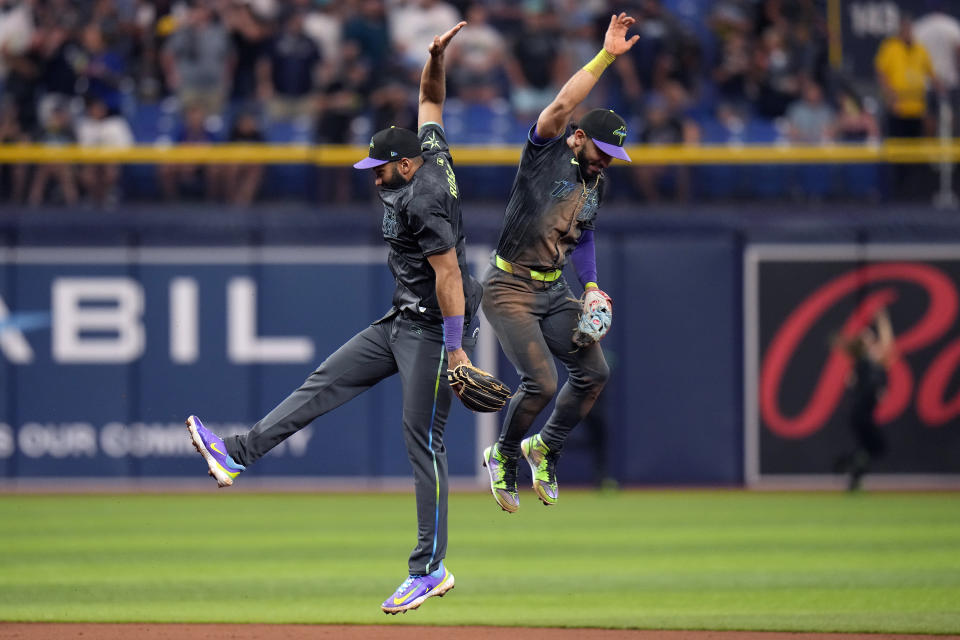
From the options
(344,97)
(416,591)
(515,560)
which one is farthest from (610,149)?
(344,97)

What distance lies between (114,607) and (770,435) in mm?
9515

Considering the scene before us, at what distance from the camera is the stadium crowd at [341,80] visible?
55.4 feet

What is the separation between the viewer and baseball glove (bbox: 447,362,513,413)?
7.72m

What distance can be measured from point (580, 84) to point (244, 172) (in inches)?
379

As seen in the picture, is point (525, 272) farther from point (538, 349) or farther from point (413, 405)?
point (413, 405)

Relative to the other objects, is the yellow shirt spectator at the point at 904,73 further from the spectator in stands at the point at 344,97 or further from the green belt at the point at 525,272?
the green belt at the point at 525,272

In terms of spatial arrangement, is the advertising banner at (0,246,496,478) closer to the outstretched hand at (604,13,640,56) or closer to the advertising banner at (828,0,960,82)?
the advertising banner at (828,0,960,82)

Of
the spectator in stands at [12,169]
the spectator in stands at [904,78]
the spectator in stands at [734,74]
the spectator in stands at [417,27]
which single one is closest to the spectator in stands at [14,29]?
the spectator in stands at [12,169]

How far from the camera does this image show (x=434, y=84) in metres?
8.04

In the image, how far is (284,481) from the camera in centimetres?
1747

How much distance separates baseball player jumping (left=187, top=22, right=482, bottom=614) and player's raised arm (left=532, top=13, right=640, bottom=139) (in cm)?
61

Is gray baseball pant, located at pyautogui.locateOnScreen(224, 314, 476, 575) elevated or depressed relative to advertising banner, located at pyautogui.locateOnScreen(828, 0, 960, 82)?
depressed

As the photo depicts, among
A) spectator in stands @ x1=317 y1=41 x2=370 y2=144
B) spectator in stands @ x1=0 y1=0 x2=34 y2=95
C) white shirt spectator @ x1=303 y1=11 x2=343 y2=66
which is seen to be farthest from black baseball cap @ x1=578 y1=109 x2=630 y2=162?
spectator in stands @ x1=0 y1=0 x2=34 y2=95

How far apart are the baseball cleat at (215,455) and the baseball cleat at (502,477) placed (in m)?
1.53
